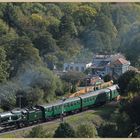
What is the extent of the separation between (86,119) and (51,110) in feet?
2.96

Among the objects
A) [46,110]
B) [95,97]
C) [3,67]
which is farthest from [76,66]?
[46,110]

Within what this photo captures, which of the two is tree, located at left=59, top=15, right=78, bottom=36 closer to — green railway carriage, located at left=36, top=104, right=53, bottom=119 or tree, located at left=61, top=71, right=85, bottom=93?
tree, located at left=61, top=71, right=85, bottom=93

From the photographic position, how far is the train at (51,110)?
376 inches

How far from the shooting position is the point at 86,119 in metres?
10.9

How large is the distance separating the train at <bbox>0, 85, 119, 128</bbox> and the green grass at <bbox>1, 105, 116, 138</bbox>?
0.17 meters

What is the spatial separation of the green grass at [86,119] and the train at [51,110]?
0.17m

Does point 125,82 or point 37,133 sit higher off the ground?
point 125,82

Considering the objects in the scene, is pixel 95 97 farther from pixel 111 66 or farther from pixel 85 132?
pixel 111 66

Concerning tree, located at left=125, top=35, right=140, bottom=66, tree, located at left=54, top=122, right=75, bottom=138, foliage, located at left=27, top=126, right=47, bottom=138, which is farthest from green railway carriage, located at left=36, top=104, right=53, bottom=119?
tree, located at left=125, top=35, right=140, bottom=66

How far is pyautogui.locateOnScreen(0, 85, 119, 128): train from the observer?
9562 mm

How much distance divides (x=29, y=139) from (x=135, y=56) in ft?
29.8

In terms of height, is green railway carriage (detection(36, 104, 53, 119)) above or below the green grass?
above

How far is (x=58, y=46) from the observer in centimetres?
1795

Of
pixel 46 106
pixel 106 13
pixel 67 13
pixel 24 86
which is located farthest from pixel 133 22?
pixel 46 106
